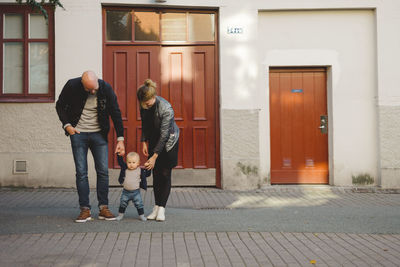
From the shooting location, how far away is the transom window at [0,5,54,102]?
8.83 metres

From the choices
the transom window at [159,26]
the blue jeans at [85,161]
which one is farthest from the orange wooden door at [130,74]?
the blue jeans at [85,161]

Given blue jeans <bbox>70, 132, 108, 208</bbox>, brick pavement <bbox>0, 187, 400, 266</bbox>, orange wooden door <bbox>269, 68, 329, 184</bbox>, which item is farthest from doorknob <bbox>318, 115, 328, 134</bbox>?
blue jeans <bbox>70, 132, 108, 208</bbox>

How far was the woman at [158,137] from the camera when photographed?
5391 millimetres

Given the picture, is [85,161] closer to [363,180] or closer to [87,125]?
[87,125]

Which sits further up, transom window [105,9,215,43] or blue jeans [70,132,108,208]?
transom window [105,9,215,43]

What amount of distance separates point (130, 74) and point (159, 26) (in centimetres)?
111

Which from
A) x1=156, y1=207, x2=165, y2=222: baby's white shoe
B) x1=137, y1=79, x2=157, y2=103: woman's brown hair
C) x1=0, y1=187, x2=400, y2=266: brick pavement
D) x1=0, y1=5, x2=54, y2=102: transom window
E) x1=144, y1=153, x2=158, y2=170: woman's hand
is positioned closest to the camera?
x1=0, y1=187, x2=400, y2=266: brick pavement

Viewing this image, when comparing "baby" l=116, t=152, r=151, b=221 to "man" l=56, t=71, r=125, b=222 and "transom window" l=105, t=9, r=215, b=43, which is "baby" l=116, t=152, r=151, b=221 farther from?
"transom window" l=105, t=9, r=215, b=43

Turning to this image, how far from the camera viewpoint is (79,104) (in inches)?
218

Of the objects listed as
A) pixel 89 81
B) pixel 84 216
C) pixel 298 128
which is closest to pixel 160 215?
pixel 84 216

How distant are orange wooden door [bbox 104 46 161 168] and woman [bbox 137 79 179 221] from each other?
322 cm

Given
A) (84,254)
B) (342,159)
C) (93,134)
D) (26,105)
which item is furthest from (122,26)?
(84,254)

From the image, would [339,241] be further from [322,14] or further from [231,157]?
[322,14]

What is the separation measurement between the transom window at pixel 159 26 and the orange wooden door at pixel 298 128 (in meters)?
1.69
